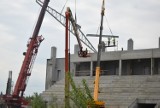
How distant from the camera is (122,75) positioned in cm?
5094

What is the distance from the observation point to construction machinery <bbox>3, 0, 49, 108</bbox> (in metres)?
46.6

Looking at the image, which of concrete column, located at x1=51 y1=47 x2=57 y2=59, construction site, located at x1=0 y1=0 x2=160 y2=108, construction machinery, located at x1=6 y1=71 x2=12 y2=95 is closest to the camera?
construction site, located at x1=0 y1=0 x2=160 y2=108

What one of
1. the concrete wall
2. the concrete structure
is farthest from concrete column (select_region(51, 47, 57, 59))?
the concrete wall

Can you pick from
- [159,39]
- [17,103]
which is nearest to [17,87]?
[17,103]

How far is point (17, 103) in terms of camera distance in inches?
1839

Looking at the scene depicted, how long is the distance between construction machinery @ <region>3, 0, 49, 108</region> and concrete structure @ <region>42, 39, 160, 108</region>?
3.07 meters

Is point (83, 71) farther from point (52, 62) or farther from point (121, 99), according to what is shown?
point (121, 99)

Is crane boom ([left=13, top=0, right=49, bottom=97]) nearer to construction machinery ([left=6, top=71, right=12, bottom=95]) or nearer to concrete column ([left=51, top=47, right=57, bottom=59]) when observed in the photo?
construction machinery ([left=6, top=71, right=12, bottom=95])

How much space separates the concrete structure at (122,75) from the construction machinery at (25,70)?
10.1ft

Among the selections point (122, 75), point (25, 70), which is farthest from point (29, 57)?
point (122, 75)

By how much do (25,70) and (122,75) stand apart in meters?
11.9

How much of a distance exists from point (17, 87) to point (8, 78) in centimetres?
994

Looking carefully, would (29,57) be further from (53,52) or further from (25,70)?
(53,52)

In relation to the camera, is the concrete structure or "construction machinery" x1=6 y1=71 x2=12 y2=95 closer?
the concrete structure
